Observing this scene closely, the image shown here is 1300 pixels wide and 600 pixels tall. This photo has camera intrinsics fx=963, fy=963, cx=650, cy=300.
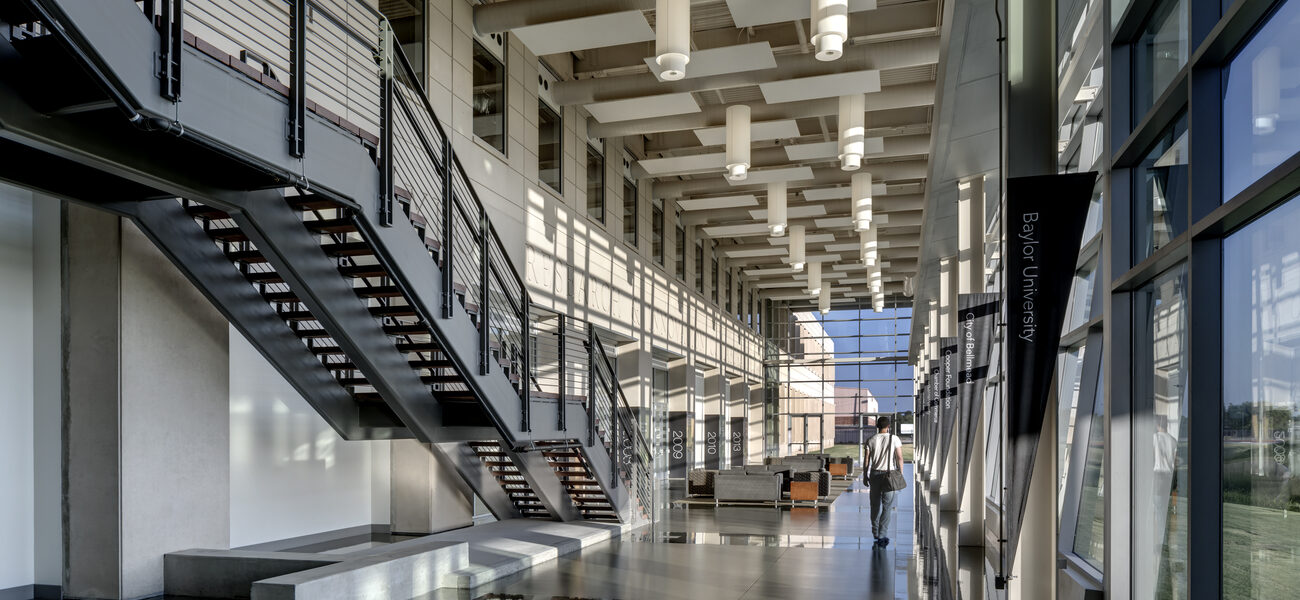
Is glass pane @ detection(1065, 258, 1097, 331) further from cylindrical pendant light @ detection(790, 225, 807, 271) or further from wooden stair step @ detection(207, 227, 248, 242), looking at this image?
cylindrical pendant light @ detection(790, 225, 807, 271)

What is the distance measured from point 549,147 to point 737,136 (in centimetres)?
369

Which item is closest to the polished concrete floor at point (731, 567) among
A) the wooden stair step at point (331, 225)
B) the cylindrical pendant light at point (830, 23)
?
the wooden stair step at point (331, 225)

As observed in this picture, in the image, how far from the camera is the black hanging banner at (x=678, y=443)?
83.9 ft

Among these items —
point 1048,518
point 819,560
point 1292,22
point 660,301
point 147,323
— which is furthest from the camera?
point 660,301

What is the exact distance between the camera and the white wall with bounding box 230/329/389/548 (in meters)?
10.1

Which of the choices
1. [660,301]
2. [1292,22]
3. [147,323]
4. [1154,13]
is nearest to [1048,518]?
[1154,13]

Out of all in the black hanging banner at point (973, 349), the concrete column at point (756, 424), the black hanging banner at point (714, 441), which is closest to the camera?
the black hanging banner at point (973, 349)

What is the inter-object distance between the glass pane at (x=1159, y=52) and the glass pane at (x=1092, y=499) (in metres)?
3.84

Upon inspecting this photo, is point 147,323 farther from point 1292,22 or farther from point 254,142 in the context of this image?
point 1292,22

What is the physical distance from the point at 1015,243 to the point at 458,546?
580 cm

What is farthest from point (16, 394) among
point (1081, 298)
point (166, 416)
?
point (1081, 298)

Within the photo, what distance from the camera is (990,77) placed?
9.23m

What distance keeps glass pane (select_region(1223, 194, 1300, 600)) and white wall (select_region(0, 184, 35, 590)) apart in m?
8.40

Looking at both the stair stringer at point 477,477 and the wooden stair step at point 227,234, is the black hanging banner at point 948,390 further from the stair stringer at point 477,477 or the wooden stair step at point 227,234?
the wooden stair step at point 227,234
